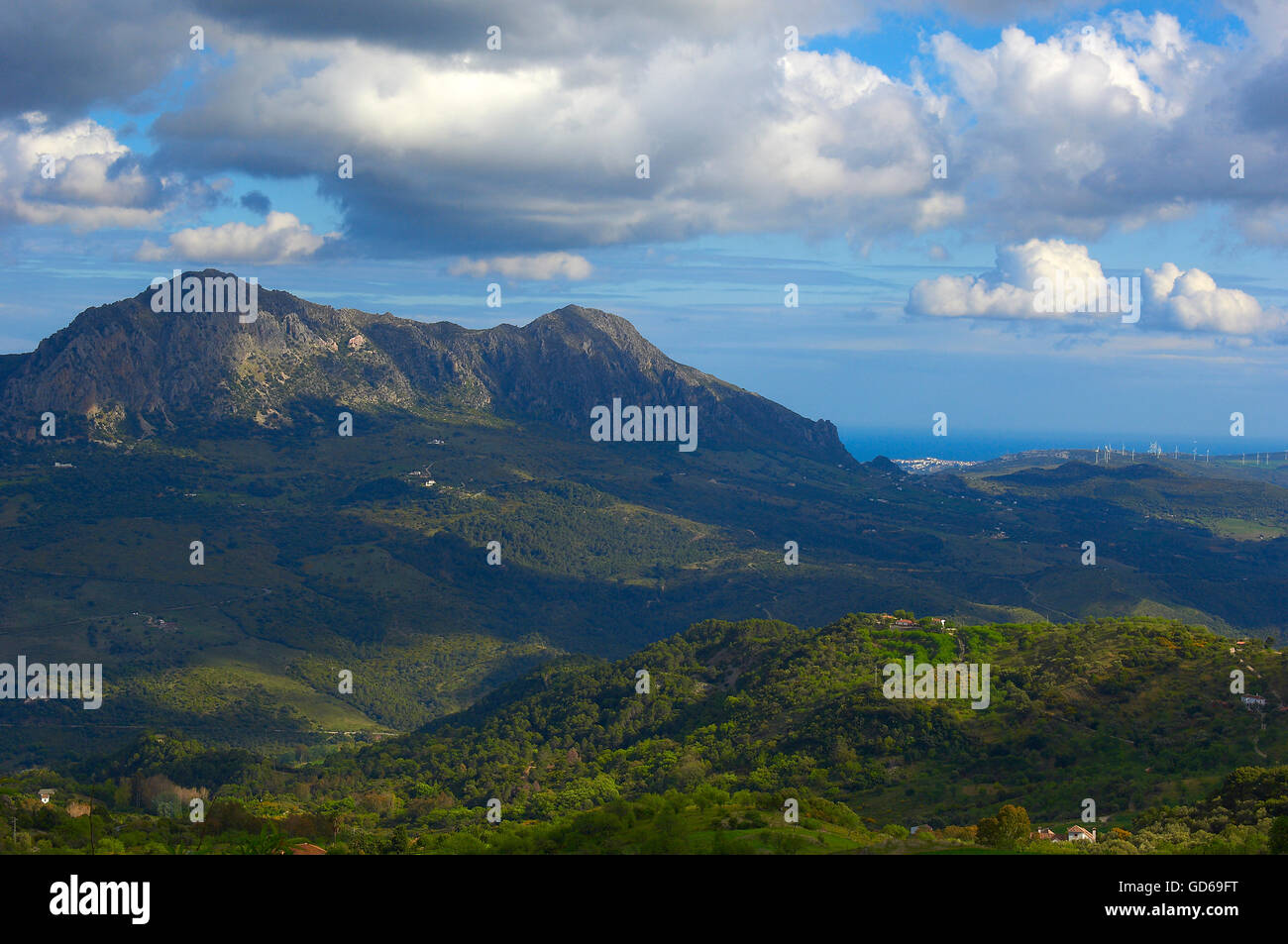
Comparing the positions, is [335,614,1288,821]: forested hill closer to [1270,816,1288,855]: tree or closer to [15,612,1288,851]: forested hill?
[15,612,1288,851]: forested hill
